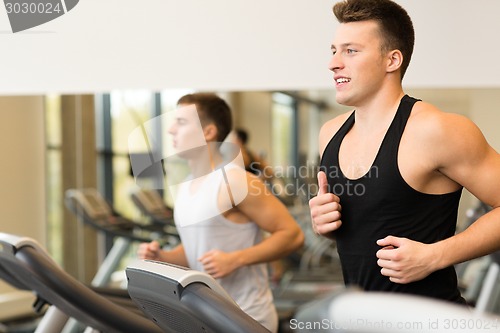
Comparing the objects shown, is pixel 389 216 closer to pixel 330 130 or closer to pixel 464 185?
pixel 464 185

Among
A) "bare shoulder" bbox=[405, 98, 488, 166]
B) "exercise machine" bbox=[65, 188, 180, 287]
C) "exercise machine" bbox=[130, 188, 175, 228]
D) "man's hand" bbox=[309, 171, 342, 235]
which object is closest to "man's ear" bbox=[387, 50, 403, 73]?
"bare shoulder" bbox=[405, 98, 488, 166]

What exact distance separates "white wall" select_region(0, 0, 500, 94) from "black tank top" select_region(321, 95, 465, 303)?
98cm

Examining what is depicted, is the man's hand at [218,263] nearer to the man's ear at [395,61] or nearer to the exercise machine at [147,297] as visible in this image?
the exercise machine at [147,297]

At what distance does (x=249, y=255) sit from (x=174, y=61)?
2.94 ft

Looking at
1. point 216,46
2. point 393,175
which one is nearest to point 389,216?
point 393,175

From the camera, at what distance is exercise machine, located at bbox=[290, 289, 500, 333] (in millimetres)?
891

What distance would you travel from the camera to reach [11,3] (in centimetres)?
309

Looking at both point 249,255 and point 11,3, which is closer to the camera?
point 249,255

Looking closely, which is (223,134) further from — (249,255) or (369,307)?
(369,307)

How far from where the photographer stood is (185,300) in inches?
53.6

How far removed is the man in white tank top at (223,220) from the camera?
8.04ft

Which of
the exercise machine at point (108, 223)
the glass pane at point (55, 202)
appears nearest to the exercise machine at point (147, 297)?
the exercise machine at point (108, 223)

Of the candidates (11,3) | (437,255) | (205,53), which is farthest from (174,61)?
(437,255)

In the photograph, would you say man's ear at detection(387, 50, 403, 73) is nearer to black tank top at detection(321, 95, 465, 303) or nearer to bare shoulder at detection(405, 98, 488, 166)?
black tank top at detection(321, 95, 465, 303)
